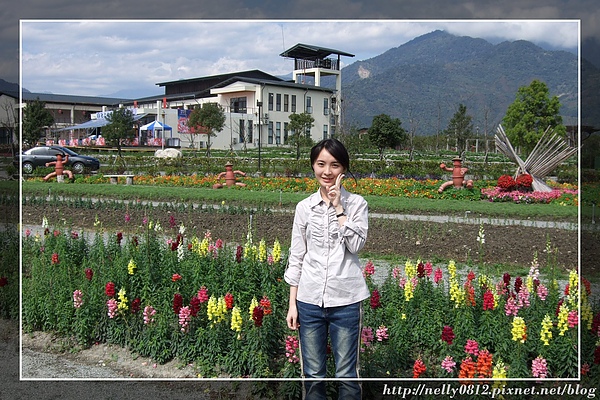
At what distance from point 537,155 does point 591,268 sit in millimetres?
10388

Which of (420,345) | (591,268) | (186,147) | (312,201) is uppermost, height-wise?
(186,147)

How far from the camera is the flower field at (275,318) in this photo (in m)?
3.47

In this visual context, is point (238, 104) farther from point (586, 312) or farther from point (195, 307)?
point (586, 312)

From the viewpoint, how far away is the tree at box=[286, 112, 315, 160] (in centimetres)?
557

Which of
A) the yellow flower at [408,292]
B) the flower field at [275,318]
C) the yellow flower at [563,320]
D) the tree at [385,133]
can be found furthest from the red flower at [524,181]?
the yellow flower at [563,320]

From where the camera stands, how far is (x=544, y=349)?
348cm

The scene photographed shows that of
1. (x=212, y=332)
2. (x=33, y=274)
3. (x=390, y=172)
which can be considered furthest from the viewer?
(x=390, y=172)

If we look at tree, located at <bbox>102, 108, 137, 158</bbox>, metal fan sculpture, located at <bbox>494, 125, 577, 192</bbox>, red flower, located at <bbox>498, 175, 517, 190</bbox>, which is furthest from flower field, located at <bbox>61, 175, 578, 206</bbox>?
tree, located at <bbox>102, 108, 137, 158</bbox>

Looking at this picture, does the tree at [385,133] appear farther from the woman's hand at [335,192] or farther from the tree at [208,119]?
the woman's hand at [335,192]

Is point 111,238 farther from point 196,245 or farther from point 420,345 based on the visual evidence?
point 420,345

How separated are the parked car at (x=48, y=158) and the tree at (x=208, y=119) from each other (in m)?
1.81

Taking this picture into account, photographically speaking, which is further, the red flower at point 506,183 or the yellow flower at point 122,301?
the red flower at point 506,183

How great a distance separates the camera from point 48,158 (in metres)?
9.68

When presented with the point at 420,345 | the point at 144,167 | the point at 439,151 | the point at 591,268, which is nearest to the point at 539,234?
the point at 591,268
